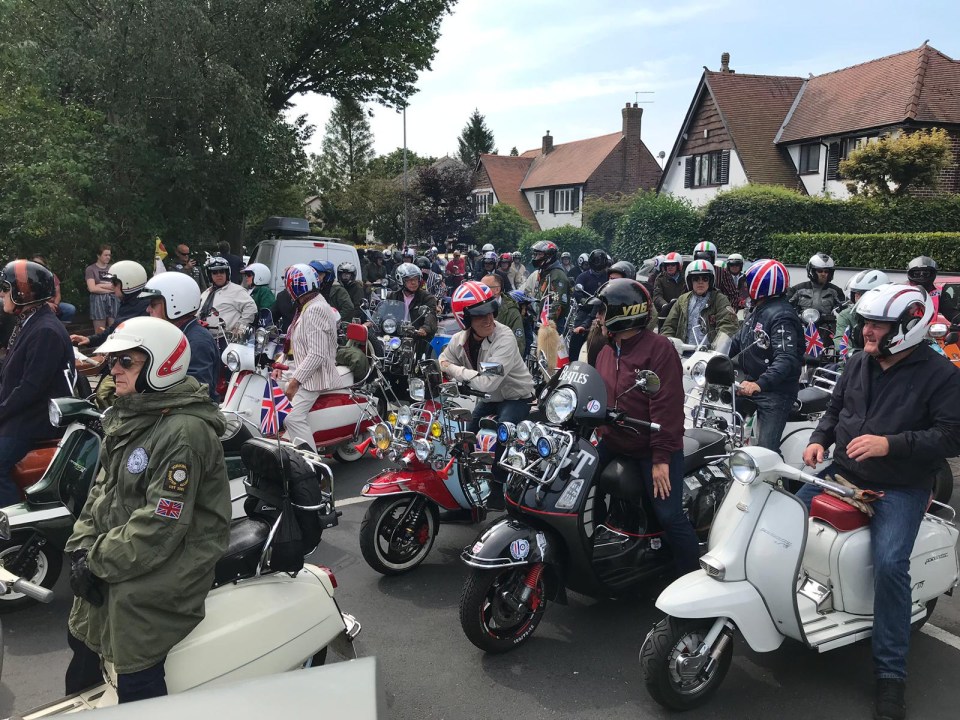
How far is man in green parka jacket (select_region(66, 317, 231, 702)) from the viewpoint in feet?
8.70

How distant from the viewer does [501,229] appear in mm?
40281

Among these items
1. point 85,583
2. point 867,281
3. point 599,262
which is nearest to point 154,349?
point 85,583

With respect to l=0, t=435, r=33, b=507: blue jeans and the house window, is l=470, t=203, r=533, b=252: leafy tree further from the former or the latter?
l=0, t=435, r=33, b=507: blue jeans

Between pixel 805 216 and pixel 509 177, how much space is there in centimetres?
3887

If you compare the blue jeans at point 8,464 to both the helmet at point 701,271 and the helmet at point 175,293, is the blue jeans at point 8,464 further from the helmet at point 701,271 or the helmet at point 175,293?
the helmet at point 701,271

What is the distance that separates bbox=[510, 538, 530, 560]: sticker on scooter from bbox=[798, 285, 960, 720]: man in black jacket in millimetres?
1692

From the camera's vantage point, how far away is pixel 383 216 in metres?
43.2

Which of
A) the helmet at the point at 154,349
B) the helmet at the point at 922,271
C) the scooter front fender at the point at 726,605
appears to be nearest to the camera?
the helmet at the point at 154,349

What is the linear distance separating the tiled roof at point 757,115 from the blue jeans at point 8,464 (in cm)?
2988

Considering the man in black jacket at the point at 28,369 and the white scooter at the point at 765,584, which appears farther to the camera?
the man in black jacket at the point at 28,369

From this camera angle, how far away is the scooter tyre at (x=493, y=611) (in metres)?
3.90

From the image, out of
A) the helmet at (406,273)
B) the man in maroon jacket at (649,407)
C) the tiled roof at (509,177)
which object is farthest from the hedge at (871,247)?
the tiled roof at (509,177)

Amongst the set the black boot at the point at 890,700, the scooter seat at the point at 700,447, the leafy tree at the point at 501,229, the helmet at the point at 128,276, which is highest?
the leafy tree at the point at 501,229

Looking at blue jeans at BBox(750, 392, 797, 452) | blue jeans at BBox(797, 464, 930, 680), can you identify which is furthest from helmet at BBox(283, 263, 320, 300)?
blue jeans at BBox(797, 464, 930, 680)
